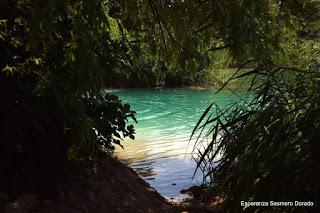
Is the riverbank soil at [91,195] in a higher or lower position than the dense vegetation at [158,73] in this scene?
lower

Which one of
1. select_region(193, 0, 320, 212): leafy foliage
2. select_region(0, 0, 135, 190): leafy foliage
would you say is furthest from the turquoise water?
select_region(0, 0, 135, 190): leafy foliage

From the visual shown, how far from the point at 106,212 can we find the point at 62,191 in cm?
39

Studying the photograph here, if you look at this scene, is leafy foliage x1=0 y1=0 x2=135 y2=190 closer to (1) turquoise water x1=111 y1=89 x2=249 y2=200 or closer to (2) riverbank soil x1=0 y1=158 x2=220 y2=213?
(2) riverbank soil x1=0 y1=158 x2=220 y2=213

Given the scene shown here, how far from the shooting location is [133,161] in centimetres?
787

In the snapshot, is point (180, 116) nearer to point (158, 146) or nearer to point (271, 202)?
point (158, 146)

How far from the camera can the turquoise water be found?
21.7ft

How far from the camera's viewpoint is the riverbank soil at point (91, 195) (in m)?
3.46

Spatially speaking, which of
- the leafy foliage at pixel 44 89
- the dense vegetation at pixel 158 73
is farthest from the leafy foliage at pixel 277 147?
the leafy foliage at pixel 44 89

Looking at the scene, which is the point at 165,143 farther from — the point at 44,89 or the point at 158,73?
the point at 44,89

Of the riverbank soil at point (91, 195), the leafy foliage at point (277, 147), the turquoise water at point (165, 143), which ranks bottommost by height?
the turquoise water at point (165, 143)

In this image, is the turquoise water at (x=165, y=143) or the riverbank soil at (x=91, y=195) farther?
the turquoise water at (x=165, y=143)

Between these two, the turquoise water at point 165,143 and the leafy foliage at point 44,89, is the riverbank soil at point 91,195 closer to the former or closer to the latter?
the leafy foliage at point 44,89

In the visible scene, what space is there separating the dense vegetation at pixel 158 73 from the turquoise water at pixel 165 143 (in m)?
0.99

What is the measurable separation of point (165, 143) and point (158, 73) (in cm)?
515
